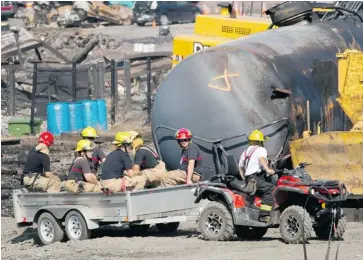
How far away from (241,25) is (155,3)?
3821cm

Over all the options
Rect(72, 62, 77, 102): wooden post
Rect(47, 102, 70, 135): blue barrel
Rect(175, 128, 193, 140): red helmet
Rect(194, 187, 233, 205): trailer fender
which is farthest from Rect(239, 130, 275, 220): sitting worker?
Rect(72, 62, 77, 102): wooden post

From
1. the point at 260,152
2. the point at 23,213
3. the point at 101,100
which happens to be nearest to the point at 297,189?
the point at 260,152

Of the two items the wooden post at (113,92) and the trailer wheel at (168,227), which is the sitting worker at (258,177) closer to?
the trailer wheel at (168,227)

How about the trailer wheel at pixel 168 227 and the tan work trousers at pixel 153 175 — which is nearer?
the tan work trousers at pixel 153 175

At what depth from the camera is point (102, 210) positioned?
52.3ft

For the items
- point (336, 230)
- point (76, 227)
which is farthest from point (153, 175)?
point (336, 230)

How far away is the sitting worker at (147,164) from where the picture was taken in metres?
16.4

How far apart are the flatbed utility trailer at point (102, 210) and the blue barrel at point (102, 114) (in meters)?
14.4

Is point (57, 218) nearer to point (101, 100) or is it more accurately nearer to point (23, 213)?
point (23, 213)

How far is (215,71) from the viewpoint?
1722 cm

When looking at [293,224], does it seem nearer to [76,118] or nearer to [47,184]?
[47,184]

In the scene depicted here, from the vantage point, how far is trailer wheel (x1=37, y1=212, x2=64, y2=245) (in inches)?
647

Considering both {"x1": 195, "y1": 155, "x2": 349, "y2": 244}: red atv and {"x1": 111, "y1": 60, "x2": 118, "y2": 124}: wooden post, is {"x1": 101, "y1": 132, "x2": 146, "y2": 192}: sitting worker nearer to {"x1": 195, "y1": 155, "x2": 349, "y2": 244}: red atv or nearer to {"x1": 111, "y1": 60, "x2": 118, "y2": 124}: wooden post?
{"x1": 195, "y1": 155, "x2": 349, "y2": 244}: red atv

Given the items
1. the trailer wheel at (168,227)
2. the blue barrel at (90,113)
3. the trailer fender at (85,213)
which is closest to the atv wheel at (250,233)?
the trailer wheel at (168,227)
